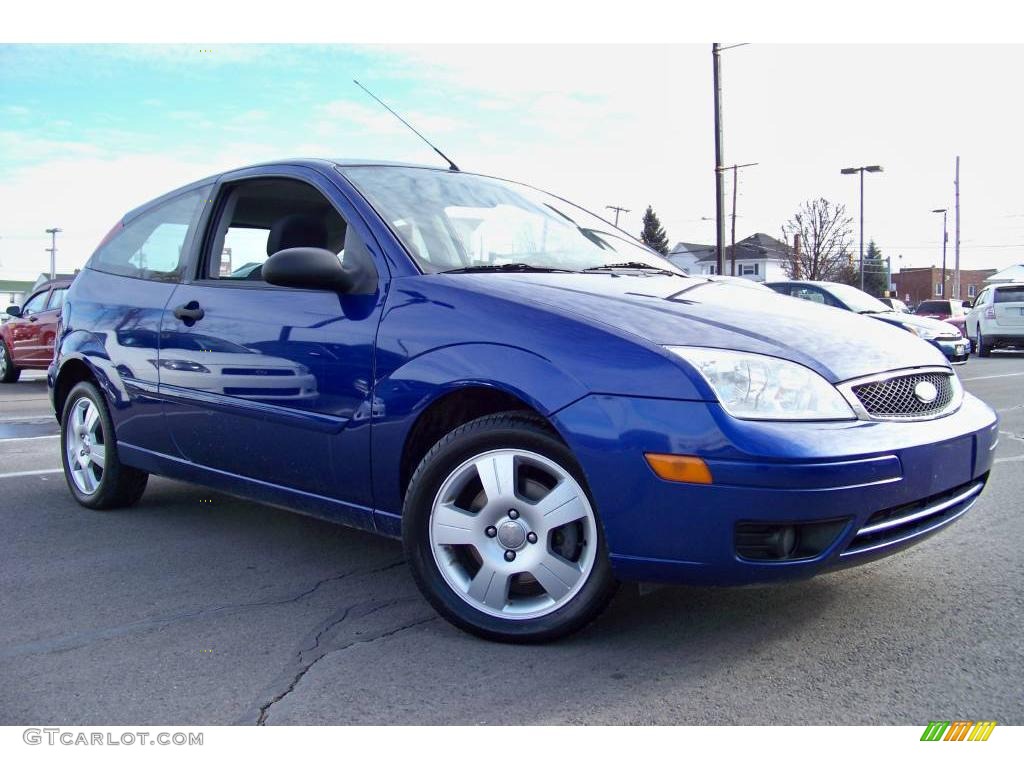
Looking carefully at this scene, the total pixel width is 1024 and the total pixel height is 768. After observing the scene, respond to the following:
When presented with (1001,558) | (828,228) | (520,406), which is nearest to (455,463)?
(520,406)

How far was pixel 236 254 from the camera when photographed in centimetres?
426

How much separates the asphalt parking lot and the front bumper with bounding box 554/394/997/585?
31 cm

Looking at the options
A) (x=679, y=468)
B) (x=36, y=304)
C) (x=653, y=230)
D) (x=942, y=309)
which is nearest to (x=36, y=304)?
(x=36, y=304)

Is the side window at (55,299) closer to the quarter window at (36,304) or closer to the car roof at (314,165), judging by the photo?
the quarter window at (36,304)

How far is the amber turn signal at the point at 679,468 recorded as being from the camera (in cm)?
260

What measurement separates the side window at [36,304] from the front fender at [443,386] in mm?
13439

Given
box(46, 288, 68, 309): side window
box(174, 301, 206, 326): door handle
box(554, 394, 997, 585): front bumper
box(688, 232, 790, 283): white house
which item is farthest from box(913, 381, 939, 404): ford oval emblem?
box(688, 232, 790, 283): white house

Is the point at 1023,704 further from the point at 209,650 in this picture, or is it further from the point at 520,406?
the point at 209,650

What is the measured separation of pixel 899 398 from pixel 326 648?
6.20 feet

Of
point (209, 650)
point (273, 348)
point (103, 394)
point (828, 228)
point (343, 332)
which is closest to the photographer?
point (209, 650)

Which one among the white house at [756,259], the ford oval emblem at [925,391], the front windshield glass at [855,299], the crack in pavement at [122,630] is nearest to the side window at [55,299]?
the front windshield glass at [855,299]

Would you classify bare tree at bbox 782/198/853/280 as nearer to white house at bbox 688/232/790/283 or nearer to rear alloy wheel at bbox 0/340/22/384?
white house at bbox 688/232/790/283

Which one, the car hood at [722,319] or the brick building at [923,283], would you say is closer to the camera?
the car hood at [722,319]

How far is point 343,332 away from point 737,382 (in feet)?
4.55
